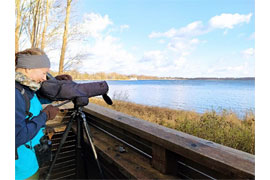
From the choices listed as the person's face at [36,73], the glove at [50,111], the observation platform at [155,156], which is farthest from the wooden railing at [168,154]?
the person's face at [36,73]

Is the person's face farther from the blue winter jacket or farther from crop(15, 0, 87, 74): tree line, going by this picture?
crop(15, 0, 87, 74): tree line

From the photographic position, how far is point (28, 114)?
3.20 feet

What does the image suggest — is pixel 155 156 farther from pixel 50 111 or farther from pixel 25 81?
pixel 25 81

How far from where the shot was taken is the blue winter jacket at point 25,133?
86 cm

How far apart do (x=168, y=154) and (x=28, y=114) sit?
34.1 inches

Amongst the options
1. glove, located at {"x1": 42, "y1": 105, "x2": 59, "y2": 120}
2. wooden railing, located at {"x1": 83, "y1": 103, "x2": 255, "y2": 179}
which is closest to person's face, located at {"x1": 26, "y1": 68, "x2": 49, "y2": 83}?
glove, located at {"x1": 42, "y1": 105, "x2": 59, "y2": 120}

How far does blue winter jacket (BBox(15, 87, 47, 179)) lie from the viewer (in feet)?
2.83

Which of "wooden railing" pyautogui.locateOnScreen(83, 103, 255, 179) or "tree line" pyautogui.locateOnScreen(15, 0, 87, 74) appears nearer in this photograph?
"wooden railing" pyautogui.locateOnScreen(83, 103, 255, 179)

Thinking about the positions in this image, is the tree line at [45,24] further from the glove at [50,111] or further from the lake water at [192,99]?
the glove at [50,111]

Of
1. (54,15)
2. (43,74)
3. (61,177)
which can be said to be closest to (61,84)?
(43,74)

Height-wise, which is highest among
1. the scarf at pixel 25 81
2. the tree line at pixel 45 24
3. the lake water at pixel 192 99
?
the tree line at pixel 45 24

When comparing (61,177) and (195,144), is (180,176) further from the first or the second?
(61,177)

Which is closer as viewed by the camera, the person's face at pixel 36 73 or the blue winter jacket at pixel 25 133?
the blue winter jacket at pixel 25 133

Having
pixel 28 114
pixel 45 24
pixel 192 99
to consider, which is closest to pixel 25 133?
pixel 28 114
